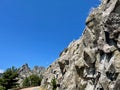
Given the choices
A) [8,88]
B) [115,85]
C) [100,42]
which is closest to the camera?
Answer: [115,85]

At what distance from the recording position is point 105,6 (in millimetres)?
37062

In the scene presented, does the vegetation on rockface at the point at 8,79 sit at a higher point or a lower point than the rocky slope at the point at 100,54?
higher

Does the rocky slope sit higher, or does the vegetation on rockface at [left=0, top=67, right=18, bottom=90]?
the vegetation on rockface at [left=0, top=67, right=18, bottom=90]

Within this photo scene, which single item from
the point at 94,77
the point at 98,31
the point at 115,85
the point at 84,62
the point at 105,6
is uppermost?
the point at 105,6

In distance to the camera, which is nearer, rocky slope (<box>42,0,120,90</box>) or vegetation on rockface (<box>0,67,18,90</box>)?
rocky slope (<box>42,0,120,90</box>)

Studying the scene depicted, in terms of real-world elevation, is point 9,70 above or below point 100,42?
above

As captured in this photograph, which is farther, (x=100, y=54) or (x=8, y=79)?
(x=8, y=79)

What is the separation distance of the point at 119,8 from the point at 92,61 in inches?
313

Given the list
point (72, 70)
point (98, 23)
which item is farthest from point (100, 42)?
point (72, 70)

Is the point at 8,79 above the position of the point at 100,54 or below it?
above

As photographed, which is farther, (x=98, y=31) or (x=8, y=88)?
(x=8, y=88)

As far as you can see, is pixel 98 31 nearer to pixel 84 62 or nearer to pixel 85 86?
pixel 84 62

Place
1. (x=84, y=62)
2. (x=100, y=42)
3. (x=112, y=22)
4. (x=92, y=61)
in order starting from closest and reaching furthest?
1. (x=112, y=22)
2. (x=100, y=42)
3. (x=92, y=61)
4. (x=84, y=62)

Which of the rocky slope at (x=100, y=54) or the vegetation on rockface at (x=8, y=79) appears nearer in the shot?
the rocky slope at (x=100, y=54)
